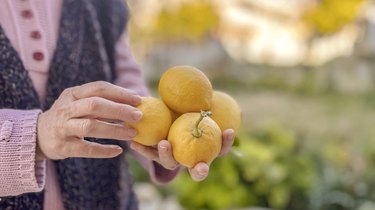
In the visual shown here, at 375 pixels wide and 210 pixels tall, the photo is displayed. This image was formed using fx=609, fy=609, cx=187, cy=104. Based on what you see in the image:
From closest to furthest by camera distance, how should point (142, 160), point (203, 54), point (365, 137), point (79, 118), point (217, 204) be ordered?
1. point (79, 118)
2. point (142, 160)
3. point (217, 204)
4. point (365, 137)
5. point (203, 54)

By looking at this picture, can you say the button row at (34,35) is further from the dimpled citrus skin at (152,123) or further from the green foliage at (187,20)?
the green foliage at (187,20)

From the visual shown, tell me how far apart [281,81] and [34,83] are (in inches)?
112

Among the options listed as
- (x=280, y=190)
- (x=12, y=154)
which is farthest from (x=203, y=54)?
(x=12, y=154)

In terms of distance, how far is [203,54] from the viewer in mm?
3604

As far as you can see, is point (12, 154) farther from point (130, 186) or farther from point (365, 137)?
point (365, 137)

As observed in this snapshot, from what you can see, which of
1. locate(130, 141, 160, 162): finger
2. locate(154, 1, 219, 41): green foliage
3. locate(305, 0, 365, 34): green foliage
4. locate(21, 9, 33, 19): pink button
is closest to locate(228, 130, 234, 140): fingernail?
locate(130, 141, 160, 162): finger

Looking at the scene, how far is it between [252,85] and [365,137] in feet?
3.31

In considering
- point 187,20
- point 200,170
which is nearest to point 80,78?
point 200,170

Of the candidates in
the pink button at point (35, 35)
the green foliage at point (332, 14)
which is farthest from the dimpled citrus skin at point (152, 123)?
the green foliage at point (332, 14)

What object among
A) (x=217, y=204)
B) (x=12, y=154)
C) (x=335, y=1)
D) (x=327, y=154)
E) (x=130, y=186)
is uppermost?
(x=335, y=1)

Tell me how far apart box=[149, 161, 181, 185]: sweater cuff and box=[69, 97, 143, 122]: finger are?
0.29m

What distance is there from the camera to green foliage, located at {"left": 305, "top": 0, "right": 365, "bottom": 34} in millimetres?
3318

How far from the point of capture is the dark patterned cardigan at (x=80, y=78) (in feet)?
2.83

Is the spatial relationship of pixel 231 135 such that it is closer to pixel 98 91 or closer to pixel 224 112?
pixel 224 112
